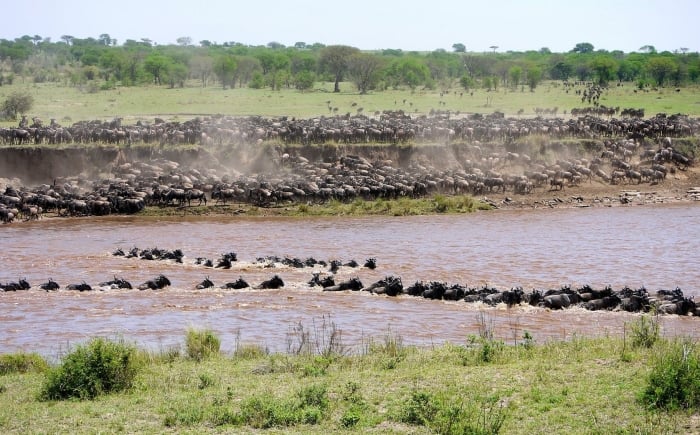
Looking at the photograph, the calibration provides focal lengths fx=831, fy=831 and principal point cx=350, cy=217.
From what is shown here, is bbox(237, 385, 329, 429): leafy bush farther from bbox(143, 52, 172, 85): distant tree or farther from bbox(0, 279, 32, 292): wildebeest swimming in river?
bbox(143, 52, 172, 85): distant tree

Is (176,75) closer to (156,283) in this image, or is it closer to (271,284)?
(156,283)

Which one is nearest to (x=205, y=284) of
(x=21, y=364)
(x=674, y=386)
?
(x=21, y=364)

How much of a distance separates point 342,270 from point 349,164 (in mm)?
13120

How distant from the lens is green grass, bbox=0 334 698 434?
340 inches

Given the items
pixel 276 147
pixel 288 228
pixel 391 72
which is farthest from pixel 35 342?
pixel 391 72

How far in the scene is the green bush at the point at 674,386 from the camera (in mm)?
8711

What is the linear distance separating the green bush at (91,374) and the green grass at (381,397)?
0.16m

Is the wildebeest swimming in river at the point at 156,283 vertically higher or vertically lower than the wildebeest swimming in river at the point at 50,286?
higher

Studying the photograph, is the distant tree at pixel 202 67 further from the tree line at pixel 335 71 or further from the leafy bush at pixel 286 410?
the leafy bush at pixel 286 410

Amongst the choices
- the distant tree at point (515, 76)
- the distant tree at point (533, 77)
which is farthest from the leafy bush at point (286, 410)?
the distant tree at point (515, 76)

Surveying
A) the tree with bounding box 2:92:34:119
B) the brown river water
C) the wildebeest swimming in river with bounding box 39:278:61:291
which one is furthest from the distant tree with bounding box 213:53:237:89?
the wildebeest swimming in river with bounding box 39:278:61:291

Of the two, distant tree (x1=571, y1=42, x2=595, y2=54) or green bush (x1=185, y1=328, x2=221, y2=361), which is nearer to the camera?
green bush (x1=185, y1=328, x2=221, y2=361)

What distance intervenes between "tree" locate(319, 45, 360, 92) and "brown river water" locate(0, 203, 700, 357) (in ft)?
123

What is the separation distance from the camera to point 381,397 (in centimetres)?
957
